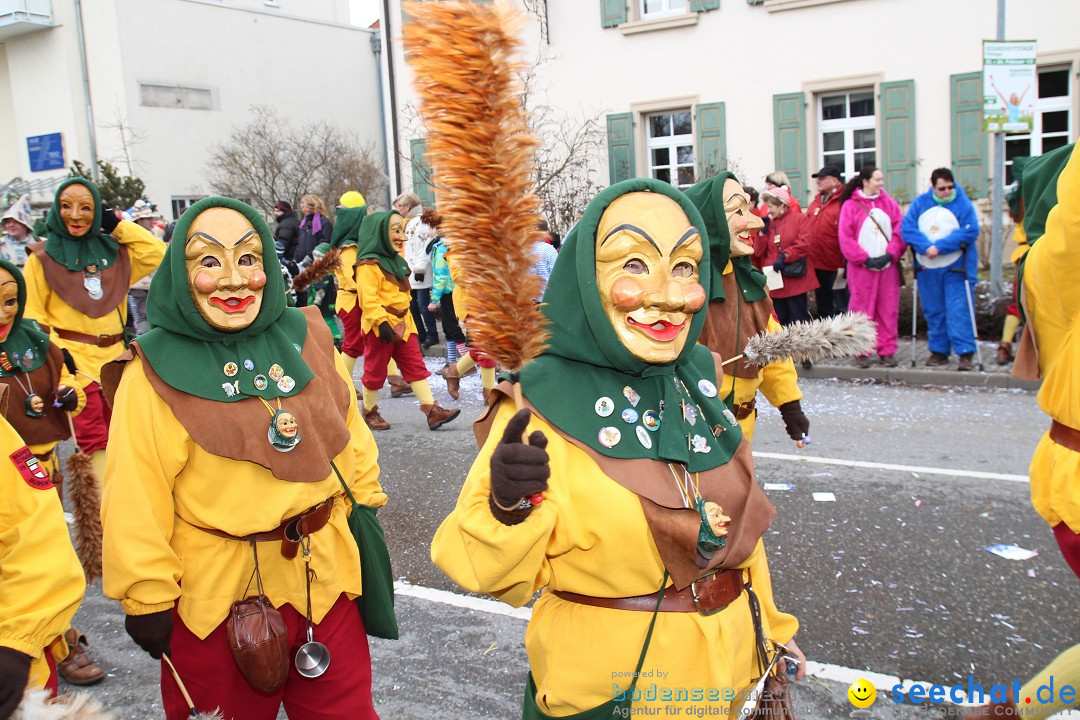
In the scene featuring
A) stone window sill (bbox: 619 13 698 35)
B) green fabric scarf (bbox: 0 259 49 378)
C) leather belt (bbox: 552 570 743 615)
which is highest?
stone window sill (bbox: 619 13 698 35)

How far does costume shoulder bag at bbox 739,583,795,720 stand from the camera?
2400 mm

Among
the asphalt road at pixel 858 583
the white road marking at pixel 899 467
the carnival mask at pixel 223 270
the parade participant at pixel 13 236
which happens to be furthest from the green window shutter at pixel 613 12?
the carnival mask at pixel 223 270

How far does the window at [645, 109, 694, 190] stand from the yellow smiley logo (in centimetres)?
1480

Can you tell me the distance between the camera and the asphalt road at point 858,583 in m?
3.88

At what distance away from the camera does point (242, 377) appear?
2.93 m

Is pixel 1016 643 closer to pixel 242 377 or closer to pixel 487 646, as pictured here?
pixel 487 646

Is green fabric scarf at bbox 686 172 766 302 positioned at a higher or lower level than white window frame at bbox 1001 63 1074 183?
lower

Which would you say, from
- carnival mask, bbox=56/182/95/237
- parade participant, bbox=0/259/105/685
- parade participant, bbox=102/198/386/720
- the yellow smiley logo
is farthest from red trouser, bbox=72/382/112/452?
the yellow smiley logo

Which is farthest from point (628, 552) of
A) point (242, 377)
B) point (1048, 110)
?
point (1048, 110)

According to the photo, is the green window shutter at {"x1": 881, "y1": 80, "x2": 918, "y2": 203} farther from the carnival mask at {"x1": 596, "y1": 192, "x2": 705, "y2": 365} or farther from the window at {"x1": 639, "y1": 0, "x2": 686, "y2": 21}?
the carnival mask at {"x1": 596, "y1": 192, "x2": 705, "y2": 365}

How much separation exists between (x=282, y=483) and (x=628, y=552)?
1.18m

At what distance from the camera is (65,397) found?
4539mm

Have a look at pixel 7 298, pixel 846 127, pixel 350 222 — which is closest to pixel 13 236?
pixel 350 222

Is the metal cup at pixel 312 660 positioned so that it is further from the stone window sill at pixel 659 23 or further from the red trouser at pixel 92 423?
the stone window sill at pixel 659 23
